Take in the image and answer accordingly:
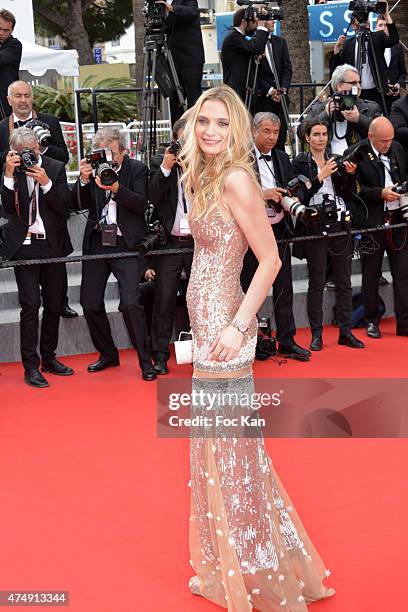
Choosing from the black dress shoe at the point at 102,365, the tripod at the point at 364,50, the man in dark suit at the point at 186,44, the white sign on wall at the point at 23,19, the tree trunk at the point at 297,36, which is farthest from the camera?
the tree trunk at the point at 297,36

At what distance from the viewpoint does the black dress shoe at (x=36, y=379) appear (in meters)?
6.92

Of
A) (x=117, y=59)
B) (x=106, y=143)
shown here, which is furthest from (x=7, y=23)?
(x=117, y=59)

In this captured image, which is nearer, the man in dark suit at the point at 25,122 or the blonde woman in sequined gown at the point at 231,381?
the blonde woman in sequined gown at the point at 231,381

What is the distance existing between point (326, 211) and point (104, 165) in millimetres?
1788

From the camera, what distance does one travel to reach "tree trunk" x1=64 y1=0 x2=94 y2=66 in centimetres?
2500

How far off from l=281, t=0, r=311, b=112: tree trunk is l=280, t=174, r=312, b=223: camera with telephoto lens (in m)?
6.00

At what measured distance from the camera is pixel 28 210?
6.94m

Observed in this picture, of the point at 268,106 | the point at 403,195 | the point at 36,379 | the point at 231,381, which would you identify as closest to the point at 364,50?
the point at 268,106

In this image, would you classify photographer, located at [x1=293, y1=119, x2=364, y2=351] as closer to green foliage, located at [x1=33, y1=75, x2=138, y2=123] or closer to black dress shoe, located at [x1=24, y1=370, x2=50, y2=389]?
black dress shoe, located at [x1=24, y1=370, x2=50, y2=389]

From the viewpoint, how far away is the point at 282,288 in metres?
7.74

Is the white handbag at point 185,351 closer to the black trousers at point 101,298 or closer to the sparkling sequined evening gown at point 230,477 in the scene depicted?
the sparkling sequined evening gown at point 230,477

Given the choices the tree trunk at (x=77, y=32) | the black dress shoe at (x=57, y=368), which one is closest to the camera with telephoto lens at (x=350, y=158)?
the black dress shoe at (x=57, y=368)

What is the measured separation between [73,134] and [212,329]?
29.2ft

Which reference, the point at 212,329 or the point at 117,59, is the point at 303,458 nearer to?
the point at 212,329
